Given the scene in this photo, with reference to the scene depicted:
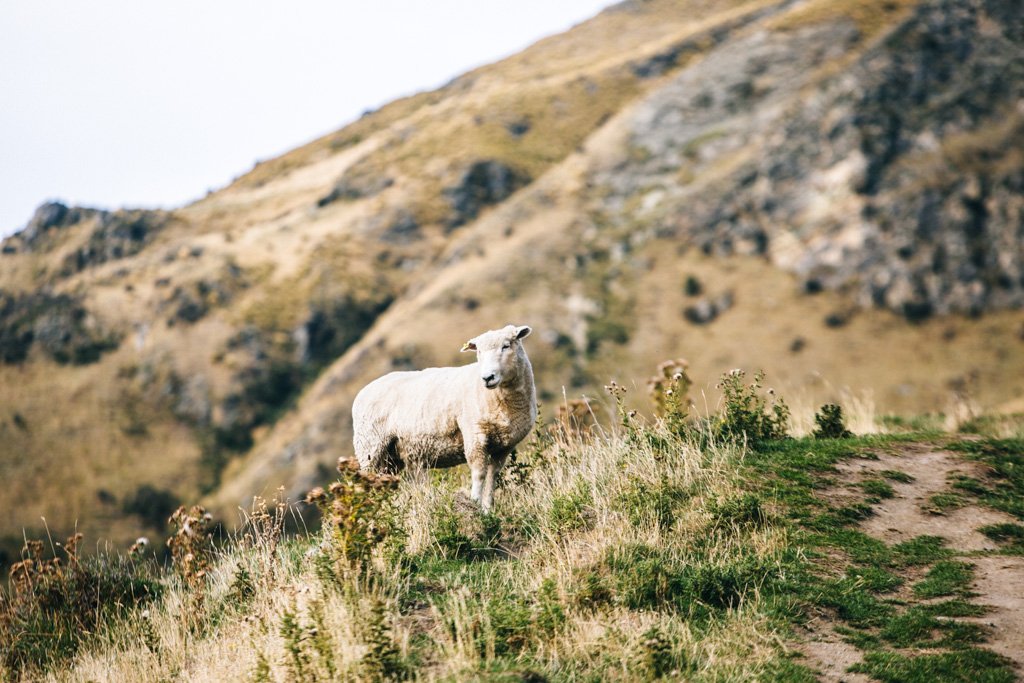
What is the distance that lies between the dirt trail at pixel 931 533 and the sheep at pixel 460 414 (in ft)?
13.0

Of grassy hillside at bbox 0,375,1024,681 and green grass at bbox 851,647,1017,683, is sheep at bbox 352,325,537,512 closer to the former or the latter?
grassy hillside at bbox 0,375,1024,681

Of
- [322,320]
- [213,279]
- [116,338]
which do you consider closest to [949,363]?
[322,320]

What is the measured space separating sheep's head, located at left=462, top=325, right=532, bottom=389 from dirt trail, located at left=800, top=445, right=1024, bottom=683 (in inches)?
161

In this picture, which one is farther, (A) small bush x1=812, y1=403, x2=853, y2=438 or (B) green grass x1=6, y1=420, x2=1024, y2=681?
(A) small bush x1=812, y1=403, x2=853, y2=438

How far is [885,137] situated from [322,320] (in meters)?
68.0

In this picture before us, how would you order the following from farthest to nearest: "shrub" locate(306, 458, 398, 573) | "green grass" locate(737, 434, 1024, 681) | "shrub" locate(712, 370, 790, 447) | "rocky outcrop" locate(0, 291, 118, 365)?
"rocky outcrop" locate(0, 291, 118, 365), "shrub" locate(712, 370, 790, 447), "shrub" locate(306, 458, 398, 573), "green grass" locate(737, 434, 1024, 681)

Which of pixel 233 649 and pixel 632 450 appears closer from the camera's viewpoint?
pixel 233 649

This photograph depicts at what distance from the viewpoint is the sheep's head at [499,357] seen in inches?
353

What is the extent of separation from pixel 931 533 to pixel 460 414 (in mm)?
5638

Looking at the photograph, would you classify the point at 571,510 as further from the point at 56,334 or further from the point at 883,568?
the point at 56,334

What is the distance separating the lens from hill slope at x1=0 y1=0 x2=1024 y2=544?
2943 inches

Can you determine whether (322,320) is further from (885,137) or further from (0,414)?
(885,137)

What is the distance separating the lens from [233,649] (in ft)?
24.5

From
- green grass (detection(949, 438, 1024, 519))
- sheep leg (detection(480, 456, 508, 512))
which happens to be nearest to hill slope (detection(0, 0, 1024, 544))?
green grass (detection(949, 438, 1024, 519))
